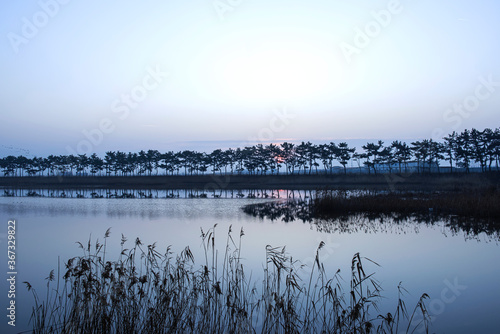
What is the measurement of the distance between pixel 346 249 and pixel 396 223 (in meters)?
6.86

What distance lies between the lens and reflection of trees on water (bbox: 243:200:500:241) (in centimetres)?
1666

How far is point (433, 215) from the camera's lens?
838 inches

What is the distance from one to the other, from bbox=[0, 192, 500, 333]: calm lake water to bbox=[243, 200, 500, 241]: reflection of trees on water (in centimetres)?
10

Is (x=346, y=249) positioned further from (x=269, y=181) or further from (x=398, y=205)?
(x=269, y=181)

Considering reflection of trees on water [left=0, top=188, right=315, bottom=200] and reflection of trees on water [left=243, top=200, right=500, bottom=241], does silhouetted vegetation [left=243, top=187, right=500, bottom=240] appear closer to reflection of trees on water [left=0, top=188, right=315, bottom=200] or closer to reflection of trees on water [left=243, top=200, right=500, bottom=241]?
reflection of trees on water [left=243, top=200, right=500, bottom=241]

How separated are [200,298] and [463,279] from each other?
23.3 feet

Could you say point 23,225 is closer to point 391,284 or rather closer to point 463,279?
point 391,284

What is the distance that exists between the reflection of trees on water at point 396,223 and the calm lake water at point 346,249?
10cm

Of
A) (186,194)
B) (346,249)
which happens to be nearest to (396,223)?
(346,249)

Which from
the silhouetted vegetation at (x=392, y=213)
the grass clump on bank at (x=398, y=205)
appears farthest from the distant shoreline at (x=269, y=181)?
the silhouetted vegetation at (x=392, y=213)

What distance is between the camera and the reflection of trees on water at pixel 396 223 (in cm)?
1666

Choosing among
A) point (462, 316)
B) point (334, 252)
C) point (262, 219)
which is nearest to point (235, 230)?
point (262, 219)

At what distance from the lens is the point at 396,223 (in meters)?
19.2

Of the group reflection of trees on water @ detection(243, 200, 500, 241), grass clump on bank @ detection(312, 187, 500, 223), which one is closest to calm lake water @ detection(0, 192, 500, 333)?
reflection of trees on water @ detection(243, 200, 500, 241)
